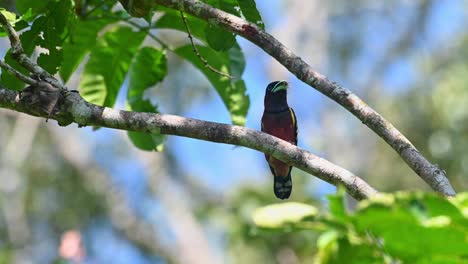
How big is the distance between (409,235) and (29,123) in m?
11.4

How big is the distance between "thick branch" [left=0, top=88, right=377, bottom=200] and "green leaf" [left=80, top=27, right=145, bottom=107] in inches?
37.8

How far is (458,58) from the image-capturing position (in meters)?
15.7

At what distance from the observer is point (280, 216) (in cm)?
158

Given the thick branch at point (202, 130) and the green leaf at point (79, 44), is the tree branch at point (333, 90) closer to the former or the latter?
the thick branch at point (202, 130)

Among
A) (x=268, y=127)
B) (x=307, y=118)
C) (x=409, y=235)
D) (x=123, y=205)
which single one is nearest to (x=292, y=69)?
(x=409, y=235)

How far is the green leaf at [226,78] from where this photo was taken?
390cm

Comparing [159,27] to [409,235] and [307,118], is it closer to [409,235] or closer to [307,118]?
[409,235]

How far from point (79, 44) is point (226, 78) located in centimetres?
74

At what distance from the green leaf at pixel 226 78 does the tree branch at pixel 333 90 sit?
2.90 ft

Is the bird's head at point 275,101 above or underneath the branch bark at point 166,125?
above

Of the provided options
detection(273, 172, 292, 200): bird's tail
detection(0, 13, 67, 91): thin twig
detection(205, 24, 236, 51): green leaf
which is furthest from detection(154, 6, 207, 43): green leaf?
detection(273, 172, 292, 200): bird's tail

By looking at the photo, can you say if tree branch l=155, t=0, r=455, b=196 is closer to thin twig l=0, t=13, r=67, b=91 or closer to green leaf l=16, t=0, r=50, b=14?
thin twig l=0, t=13, r=67, b=91

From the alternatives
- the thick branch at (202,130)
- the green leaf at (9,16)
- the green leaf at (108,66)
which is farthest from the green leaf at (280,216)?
the green leaf at (108,66)

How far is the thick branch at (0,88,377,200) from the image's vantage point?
2654mm
